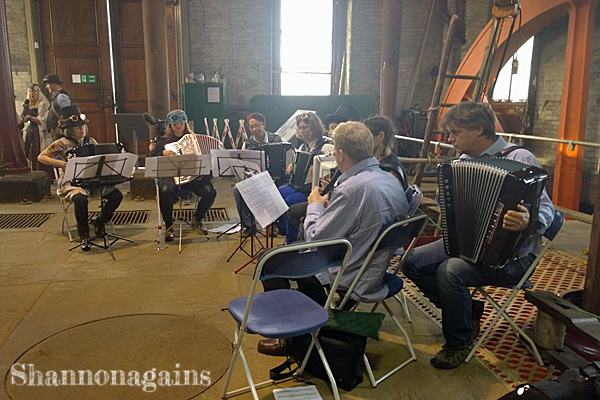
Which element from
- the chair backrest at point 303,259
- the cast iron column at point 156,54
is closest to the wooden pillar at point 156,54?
the cast iron column at point 156,54

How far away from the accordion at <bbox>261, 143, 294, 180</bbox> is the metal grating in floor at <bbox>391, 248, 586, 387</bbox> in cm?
166

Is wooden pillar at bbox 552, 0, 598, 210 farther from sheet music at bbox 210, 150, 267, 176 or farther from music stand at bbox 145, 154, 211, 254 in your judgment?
music stand at bbox 145, 154, 211, 254

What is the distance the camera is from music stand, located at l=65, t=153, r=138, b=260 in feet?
14.4

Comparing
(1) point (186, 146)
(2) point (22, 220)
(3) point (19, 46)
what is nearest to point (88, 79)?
(3) point (19, 46)

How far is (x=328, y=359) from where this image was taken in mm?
2576

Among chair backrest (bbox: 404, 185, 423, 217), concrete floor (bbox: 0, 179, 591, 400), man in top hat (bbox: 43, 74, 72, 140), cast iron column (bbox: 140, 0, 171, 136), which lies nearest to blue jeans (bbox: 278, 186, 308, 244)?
concrete floor (bbox: 0, 179, 591, 400)

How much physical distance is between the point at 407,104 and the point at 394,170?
9096 mm

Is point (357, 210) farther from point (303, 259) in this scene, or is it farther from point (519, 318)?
point (519, 318)

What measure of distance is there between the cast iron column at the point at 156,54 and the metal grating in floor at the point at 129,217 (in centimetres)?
163

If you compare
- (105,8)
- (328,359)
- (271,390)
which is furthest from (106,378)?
(105,8)

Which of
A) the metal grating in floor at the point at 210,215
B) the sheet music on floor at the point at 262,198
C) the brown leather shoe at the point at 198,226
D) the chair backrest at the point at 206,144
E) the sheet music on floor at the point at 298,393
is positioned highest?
the chair backrest at the point at 206,144

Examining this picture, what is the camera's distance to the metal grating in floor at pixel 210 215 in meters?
6.16

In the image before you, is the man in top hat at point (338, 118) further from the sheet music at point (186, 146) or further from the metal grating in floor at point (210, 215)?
the metal grating in floor at point (210, 215)

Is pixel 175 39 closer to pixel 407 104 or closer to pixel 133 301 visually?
pixel 407 104
